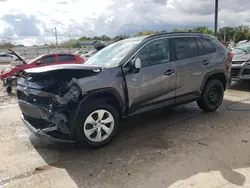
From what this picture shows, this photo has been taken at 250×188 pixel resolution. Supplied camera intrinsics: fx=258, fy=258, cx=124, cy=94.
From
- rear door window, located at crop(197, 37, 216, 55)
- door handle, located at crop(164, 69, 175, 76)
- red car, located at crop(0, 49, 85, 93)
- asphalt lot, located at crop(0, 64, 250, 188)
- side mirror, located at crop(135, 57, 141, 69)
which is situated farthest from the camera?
red car, located at crop(0, 49, 85, 93)

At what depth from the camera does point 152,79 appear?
15.0ft

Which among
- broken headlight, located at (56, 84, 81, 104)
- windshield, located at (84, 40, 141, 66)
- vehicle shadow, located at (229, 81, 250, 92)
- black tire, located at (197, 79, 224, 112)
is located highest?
windshield, located at (84, 40, 141, 66)

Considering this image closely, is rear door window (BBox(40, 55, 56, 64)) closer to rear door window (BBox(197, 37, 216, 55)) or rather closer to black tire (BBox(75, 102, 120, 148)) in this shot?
rear door window (BBox(197, 37, 216, 55))

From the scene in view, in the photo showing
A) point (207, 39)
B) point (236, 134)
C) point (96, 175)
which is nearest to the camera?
point (96, 175)

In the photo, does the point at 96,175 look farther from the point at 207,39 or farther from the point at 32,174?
the point at 207,39

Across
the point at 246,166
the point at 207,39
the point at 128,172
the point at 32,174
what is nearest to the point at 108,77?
the point at 128,172

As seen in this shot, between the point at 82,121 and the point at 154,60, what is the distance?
70.3 inches

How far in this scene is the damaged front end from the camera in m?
3.72

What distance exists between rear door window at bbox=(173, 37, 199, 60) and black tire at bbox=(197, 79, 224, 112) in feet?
2.74

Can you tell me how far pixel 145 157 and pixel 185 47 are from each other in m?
2.57

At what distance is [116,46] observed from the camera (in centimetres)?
523

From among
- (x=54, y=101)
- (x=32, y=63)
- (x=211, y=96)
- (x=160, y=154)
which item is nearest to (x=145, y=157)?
(x=160, y=154)

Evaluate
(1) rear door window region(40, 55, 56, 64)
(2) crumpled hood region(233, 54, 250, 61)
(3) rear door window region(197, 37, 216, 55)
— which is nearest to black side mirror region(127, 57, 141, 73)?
(3) rear door window region(197, 37, 216, 55)

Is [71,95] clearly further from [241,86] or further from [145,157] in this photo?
[241,86]
